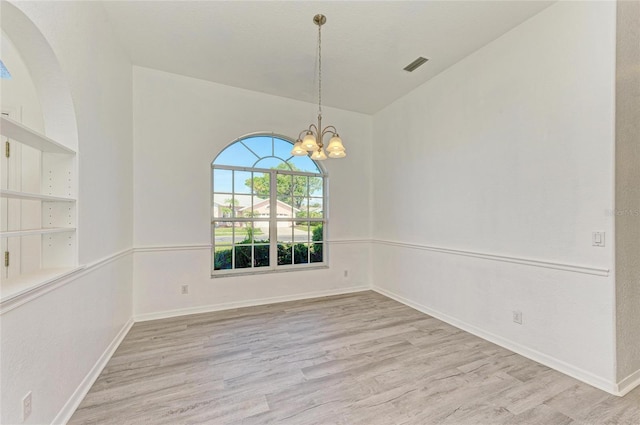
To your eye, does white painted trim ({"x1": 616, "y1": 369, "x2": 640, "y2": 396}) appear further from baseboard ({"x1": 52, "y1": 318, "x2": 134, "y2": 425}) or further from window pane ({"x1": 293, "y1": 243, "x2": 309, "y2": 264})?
baseboard ({"x1": 52, "y1": 318, "x2": 134, "y2": 425})

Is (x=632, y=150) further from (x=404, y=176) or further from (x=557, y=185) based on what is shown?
(x=404, y=176)

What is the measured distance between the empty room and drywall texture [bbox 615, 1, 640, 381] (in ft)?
0.07

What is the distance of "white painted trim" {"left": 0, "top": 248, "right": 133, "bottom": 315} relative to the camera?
121 cm

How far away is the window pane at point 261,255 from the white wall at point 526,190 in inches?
85.5

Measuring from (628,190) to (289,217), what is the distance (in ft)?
11.9

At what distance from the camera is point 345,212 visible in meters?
4.57

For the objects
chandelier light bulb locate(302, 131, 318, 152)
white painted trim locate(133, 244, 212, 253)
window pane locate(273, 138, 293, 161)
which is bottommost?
white painted trim locate(133, 244, 212, 253)

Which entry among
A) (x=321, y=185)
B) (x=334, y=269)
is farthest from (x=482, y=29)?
(x=334, y=269)

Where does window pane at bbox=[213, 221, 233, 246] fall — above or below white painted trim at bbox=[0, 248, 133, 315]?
above

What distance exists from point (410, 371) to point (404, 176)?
2.65 meters

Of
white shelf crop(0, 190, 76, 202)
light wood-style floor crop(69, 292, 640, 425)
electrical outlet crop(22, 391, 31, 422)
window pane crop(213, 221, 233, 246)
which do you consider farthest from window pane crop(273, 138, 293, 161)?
electrical outlet crop(22, 391, 31, 422)

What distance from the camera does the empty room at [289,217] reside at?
176 centimetres

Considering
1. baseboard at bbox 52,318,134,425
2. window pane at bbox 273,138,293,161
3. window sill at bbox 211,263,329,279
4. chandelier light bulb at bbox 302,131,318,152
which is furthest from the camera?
window pane at bbox 273,138,293,161

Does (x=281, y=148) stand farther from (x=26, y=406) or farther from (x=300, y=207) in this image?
(x=26, y=406)
